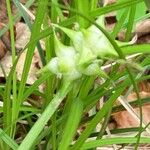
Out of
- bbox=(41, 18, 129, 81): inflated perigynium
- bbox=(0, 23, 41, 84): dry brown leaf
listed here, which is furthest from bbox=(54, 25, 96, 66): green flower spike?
bbox=(0, 23, 41, 84): dry brown leaf

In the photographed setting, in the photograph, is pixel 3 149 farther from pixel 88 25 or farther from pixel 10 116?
pixel 88 25

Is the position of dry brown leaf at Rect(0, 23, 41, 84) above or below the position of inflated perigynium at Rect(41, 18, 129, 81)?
below

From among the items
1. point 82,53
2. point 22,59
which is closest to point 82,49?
point 82,53

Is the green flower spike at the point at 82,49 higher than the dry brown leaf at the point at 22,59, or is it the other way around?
the green flower spike at the point at 82,49

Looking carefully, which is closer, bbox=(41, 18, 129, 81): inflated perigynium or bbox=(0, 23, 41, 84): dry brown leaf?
bbox=(41, 18, 129, 81): inflated perigynium

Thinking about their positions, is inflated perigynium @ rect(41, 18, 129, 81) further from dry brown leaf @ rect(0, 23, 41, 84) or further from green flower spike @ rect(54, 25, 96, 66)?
dry brown leaf @ rect(0, 23, 41, 84)

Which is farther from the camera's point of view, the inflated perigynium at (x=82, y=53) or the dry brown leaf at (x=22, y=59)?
the dry brown leaf at (x=22, y=59)

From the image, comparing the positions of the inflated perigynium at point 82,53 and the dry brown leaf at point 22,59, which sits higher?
the inflated perigynium at point 82,53

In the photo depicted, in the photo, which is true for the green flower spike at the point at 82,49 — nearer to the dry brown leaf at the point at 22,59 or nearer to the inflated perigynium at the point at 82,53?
the inflated perigynium at the point at 82,53

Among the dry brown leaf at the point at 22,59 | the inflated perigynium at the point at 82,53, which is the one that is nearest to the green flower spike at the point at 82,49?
the inflated perigynium at the point at 82,53

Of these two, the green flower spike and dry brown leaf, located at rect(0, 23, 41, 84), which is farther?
dry brown leaf, located at rect(0, 23, 41, 84)

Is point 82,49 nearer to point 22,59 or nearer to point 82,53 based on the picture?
point 82,53

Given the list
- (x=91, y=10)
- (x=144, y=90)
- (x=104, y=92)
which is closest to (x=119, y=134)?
(x=104, y=92)
